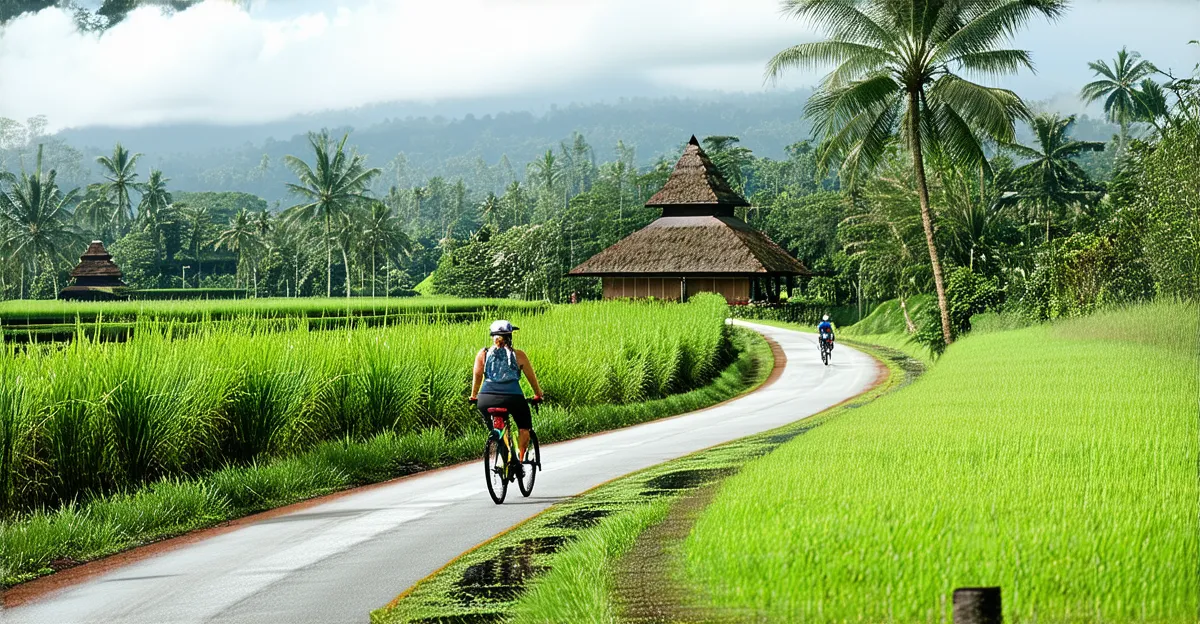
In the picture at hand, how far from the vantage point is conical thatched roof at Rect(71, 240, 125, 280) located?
152 feet

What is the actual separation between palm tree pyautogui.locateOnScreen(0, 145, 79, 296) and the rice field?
195cm

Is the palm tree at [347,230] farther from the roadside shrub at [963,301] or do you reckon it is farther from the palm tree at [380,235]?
the roadside shrub at [963,301]

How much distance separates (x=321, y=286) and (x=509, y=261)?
1028 inches

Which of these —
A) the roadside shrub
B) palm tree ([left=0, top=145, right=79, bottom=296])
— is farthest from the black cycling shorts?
the roadside shrub

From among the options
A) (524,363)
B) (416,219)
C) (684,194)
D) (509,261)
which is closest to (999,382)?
(524,363)

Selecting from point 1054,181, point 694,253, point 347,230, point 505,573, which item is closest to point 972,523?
point 505,573

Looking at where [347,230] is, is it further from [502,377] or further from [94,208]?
[502,377]

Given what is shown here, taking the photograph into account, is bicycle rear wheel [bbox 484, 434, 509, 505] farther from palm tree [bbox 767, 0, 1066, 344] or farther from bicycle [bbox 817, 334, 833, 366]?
bicycle [bbox 817, 334, 833, 366]

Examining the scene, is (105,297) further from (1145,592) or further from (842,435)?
(1145,592)

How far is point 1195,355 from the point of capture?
997 cm

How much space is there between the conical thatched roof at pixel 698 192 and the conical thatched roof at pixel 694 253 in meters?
0.70

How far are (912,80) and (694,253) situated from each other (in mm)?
21573

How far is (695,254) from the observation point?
49156 mm

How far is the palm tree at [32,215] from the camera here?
12.8 metres
